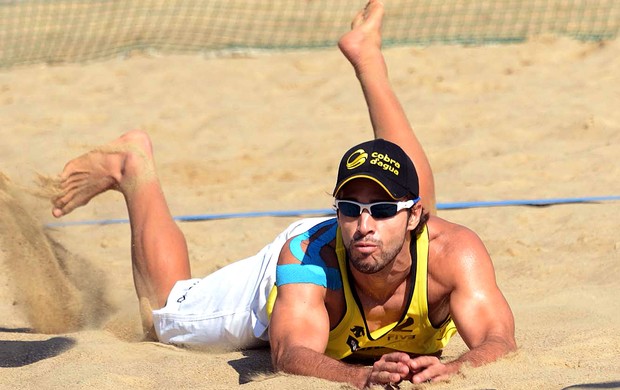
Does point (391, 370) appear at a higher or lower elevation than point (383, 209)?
lower

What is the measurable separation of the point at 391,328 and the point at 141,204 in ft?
4.69

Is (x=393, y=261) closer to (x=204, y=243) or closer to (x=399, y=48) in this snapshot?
(x=204, y=243)

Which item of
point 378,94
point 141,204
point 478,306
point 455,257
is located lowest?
point 478,306

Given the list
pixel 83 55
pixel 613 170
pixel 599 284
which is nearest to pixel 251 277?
pixel 599 284

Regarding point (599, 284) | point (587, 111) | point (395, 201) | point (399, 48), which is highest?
point (399, 48)

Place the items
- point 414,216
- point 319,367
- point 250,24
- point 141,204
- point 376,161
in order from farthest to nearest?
1. point 250,24
2. point 141,204
3. point 414,216
4. point 376,161
5. point 319,367

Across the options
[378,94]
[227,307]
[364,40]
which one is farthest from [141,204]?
[364,40]

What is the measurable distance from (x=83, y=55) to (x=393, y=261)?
294 inches

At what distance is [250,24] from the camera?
1065 centimetres

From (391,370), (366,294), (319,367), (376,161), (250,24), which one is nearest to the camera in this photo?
(391,370)

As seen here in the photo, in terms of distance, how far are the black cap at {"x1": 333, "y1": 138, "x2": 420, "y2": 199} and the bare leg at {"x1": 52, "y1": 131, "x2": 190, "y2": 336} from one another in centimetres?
128

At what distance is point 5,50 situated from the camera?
1025cm

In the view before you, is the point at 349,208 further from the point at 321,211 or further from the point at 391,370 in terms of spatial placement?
the point at 321,211

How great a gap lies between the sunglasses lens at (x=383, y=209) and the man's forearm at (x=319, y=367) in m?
0.46
